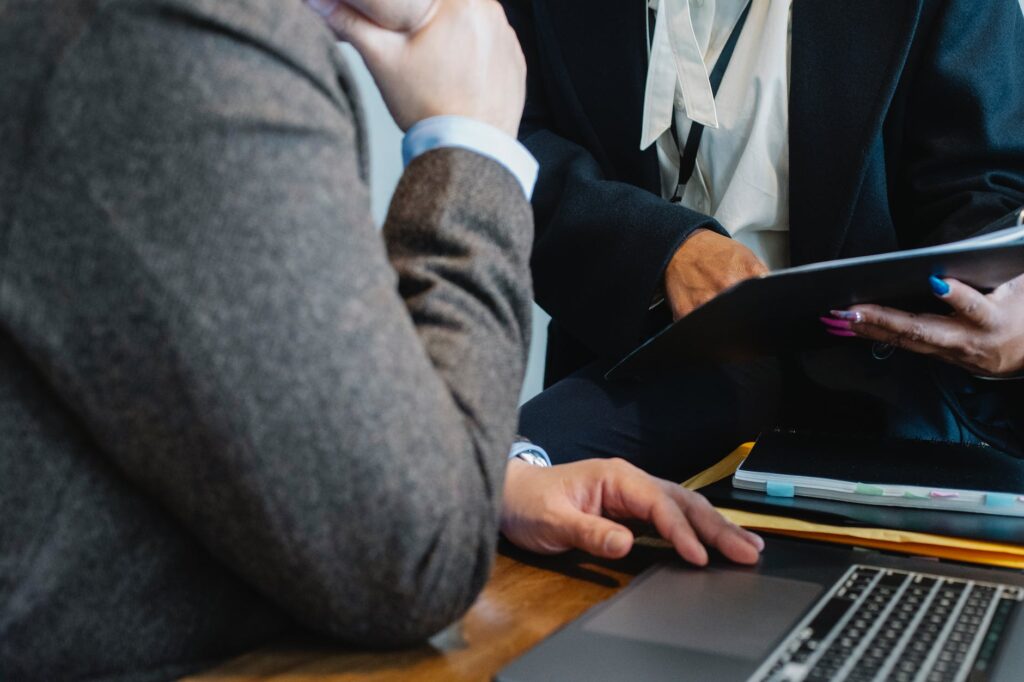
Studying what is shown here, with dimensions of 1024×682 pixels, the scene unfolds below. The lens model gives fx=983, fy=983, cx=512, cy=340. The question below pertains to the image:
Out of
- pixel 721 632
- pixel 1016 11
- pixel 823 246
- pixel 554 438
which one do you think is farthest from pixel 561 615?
pixel 1016 11

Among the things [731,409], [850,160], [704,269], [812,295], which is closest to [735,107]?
[850,160]

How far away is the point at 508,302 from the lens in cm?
55

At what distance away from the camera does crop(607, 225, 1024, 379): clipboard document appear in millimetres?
733

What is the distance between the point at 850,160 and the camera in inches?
51.8

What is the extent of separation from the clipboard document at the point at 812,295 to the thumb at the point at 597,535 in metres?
0.19

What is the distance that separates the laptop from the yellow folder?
0.9 inches

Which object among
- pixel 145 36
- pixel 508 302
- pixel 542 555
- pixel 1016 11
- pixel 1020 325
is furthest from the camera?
pixel 1016 11

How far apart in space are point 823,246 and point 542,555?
0.77 meters

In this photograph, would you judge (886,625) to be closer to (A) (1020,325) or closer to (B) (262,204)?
(B) (262,204)

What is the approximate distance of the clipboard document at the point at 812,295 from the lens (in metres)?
0.73

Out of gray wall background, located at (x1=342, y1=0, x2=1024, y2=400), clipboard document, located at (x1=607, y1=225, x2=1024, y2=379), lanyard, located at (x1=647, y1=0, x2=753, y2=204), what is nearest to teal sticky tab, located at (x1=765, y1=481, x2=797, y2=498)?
clipboard document, located at (x1=607, y1=225, x2=1024, y2=379)

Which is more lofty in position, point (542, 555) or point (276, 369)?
point (276, 369)

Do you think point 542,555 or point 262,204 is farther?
point 542,555

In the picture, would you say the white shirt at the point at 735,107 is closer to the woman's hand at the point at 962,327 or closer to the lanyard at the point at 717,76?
the lanyard at the point at 717,76
